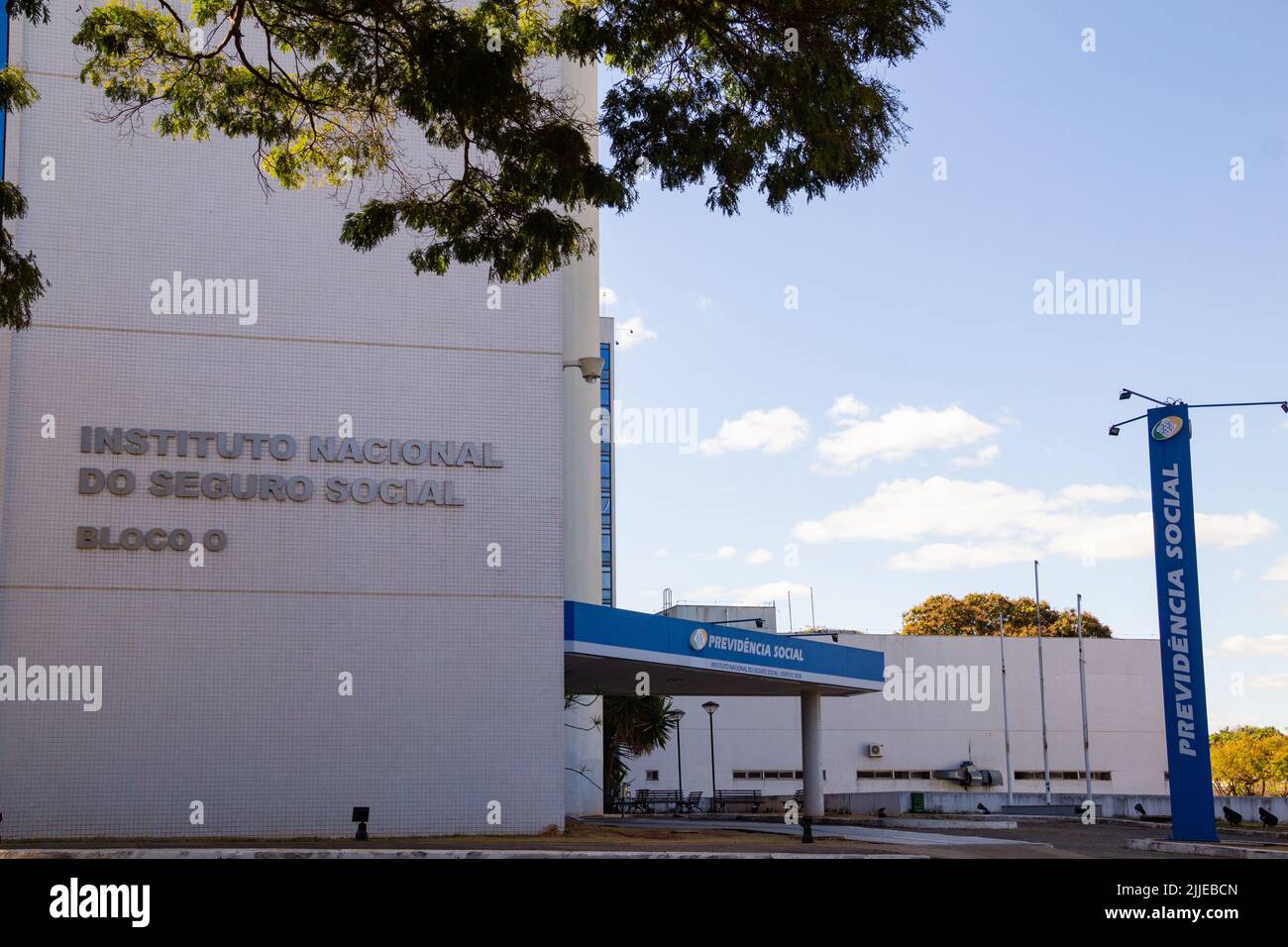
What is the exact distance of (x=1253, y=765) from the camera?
60281mm

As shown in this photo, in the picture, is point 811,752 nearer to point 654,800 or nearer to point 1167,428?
point 1167,428

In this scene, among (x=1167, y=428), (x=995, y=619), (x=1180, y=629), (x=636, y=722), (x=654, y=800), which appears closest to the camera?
(x=1180, y=629)

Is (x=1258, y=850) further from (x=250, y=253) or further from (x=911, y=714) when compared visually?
(x=911, y=714)

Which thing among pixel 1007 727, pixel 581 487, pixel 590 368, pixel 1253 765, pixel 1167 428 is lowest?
pixel 1253 765

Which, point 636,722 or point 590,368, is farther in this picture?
point 636,722

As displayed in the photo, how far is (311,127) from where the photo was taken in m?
12.8

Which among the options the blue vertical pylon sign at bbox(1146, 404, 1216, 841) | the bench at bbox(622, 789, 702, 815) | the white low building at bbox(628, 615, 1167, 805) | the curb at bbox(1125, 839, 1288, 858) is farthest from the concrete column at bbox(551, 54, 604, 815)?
the white low building at bbox(628, 615, 1167, 805)

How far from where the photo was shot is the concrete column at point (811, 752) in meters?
29.9

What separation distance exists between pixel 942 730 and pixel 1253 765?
19307 millimetres

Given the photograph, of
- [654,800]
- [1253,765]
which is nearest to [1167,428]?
[654,800]

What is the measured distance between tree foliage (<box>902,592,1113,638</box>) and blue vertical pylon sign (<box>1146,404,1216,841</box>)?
53.9 m

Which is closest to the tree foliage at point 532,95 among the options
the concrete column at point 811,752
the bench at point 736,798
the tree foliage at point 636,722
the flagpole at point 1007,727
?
the concrete column at point 811,752

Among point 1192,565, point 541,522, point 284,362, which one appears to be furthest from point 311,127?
point 1192,565

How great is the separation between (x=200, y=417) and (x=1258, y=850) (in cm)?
1610
